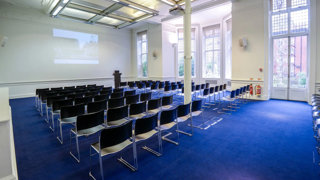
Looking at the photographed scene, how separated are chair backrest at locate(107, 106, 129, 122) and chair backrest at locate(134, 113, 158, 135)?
3.13 feet

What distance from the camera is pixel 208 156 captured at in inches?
115

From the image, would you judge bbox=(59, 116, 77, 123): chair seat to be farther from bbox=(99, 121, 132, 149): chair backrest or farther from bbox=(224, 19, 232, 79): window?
bbox=(224, 19, 232, 79): window

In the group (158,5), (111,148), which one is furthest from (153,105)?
(158,5)

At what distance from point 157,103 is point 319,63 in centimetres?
658

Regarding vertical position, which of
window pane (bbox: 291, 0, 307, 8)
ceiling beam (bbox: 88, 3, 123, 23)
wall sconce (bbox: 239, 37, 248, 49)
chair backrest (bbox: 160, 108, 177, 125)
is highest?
ceiling beam (bbox: 88, 3, 123, 23)

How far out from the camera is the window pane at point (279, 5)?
749 cm

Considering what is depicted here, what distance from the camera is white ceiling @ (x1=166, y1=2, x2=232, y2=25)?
9127 millimetres

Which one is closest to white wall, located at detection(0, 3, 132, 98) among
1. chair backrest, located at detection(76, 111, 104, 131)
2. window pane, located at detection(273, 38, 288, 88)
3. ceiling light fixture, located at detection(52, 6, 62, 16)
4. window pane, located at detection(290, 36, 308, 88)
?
ceiling light fixture, located at detection(52, 6, 62, 16)

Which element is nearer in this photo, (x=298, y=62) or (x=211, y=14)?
(x=298, y=62)

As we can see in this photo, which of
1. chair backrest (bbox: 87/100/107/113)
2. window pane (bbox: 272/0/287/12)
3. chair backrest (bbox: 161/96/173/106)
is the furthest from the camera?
window pane (bbox: 272/0/287/12)

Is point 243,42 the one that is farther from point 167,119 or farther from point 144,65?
point 144,65

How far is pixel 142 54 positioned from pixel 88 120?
35.8 feet

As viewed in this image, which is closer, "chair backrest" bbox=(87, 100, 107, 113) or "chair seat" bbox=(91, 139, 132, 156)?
"chair seat" bbox=(91, 139, 132, 156)

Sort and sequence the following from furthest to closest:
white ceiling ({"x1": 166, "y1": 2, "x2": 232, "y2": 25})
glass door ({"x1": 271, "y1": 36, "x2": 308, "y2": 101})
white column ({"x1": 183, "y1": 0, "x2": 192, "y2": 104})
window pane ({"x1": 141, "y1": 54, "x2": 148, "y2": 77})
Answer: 1. window pane ({"x1": 141, "y1": 54, "x2": 148, "y2": 77})
2. white ceiling ({"x1": 166, "y1": 2, "x2": 232, "y2": 25})
3. glass door ({"x1": 271, "y1": 36, "x2": 308, "y2": 101})
4. white column ({"x1": 183, "y1": 0, "x2": 192, "y2": 104})
